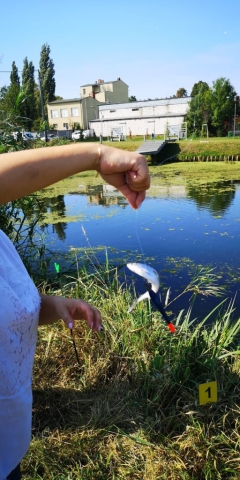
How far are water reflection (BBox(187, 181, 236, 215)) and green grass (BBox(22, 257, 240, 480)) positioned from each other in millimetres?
5676

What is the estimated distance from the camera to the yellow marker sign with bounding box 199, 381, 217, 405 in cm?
167

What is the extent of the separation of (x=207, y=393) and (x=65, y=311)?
972 mm

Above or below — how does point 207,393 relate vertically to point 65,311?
below

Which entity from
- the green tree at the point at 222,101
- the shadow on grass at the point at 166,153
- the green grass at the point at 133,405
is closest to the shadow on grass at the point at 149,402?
the green grass at the point at 133,405

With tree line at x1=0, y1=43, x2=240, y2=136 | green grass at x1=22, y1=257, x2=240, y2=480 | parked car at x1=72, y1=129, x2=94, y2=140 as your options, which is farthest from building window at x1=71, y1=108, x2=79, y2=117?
green grass at x1=22, y1=257, x2=240, y2=480

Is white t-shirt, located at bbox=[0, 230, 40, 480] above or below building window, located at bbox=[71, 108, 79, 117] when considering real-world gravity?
below

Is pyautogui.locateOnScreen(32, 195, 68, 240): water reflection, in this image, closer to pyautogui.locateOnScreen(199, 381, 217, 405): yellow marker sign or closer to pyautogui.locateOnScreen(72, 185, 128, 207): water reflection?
pyautogui.locateOnScreen(72, 185, 128, 207): water reflection

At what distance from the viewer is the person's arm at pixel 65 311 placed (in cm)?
107

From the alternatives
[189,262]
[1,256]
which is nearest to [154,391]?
[1,256]

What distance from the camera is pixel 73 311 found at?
109 centimetres

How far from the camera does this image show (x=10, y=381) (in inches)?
33.7

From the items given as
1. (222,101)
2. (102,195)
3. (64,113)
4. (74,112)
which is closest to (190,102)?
(222,101)

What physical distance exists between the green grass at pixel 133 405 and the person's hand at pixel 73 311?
814 mm

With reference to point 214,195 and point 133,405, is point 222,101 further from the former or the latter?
point 133,405
